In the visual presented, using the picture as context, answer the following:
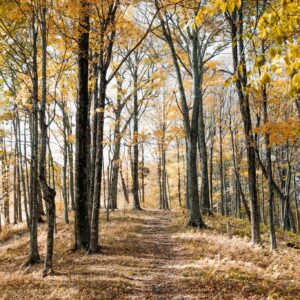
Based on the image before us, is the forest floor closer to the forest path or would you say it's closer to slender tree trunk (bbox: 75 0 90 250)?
the forest path

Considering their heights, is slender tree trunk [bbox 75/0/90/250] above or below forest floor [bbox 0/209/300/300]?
above

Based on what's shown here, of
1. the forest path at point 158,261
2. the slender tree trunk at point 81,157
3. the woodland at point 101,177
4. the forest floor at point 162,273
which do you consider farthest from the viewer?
the slender tree trunk at point 81,157

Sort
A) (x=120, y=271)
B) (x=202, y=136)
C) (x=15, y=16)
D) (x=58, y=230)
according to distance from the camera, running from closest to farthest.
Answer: (x=120, y=271) < (x=15, y=16) < (x=58, y=230) < (x=202, y=136)

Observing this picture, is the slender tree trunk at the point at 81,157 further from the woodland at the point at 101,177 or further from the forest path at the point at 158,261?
the forest path at the point at 158,261

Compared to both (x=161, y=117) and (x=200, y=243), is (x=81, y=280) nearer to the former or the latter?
(x=200, y=243)

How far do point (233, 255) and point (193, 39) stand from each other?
10.1 meters

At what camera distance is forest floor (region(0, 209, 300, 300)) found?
6363 mm

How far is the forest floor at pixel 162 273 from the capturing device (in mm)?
6363

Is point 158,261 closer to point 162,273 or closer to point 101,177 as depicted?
point 162,273

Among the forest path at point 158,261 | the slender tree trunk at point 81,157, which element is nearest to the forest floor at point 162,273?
the forest path at point 158,261

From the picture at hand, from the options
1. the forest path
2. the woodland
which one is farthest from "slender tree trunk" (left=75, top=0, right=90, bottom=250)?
the forest path

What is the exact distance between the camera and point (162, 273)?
306 inches

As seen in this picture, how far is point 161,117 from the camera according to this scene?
1186 inches

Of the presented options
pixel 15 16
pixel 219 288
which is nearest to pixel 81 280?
pixel 219 288
